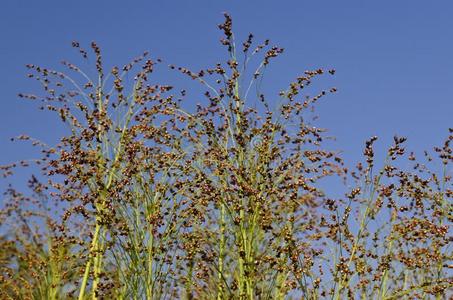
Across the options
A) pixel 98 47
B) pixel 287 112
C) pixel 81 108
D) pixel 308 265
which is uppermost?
pixel 98 47

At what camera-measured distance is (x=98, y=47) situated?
40.1ft

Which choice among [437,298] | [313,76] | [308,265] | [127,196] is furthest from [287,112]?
[437,298]

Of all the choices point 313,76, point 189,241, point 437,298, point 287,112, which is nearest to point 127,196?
point 189,241

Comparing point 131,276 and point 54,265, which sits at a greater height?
point 54,265

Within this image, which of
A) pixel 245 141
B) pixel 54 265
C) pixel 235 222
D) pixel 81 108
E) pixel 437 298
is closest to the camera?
pixel 235 222

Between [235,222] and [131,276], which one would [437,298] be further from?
[131,276]

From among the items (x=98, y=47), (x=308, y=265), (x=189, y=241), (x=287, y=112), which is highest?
(x=98, y=47)

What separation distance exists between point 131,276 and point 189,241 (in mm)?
1120

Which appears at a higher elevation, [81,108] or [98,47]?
[98,47]

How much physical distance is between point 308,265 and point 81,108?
19.0ft

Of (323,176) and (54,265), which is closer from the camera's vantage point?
(323,176)

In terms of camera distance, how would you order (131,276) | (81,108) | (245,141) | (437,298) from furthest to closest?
1. (81,108)
2. (437,298)
3. (131,276)
4. (245,141)

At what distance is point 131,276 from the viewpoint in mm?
9547

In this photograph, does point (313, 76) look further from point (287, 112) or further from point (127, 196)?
point (127, 196)
